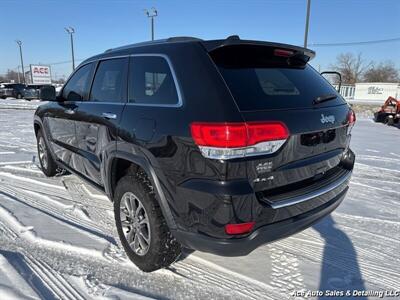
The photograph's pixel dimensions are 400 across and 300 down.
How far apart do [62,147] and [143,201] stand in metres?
2.36

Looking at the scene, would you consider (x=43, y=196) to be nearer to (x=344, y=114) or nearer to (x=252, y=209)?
(x=252, y=209)

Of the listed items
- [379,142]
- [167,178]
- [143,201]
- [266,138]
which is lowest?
[379,142]

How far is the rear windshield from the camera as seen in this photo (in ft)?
7.15

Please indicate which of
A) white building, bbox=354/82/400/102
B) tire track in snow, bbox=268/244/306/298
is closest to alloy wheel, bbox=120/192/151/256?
tire track in snow, bbox=268/244/306/298

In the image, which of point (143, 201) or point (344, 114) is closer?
point (143, 201)

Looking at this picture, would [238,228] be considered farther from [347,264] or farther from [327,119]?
[347,264]

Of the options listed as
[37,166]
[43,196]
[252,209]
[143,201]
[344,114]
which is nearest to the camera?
[252,209]

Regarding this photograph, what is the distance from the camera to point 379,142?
920cm

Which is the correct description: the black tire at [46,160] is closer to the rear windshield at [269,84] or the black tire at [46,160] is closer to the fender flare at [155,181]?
the fender flare at [155,181]

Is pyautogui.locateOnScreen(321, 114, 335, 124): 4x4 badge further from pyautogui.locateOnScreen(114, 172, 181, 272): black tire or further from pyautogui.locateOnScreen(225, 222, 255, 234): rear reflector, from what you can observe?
pyautogui.locateOnScreen(114, 172, 181, 272): black tire

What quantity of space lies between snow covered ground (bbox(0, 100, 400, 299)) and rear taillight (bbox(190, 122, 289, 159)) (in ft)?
3.71

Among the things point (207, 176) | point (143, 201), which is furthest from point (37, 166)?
point (207, 176)

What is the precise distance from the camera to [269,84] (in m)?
2.41

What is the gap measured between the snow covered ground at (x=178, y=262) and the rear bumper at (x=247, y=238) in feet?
1.63
